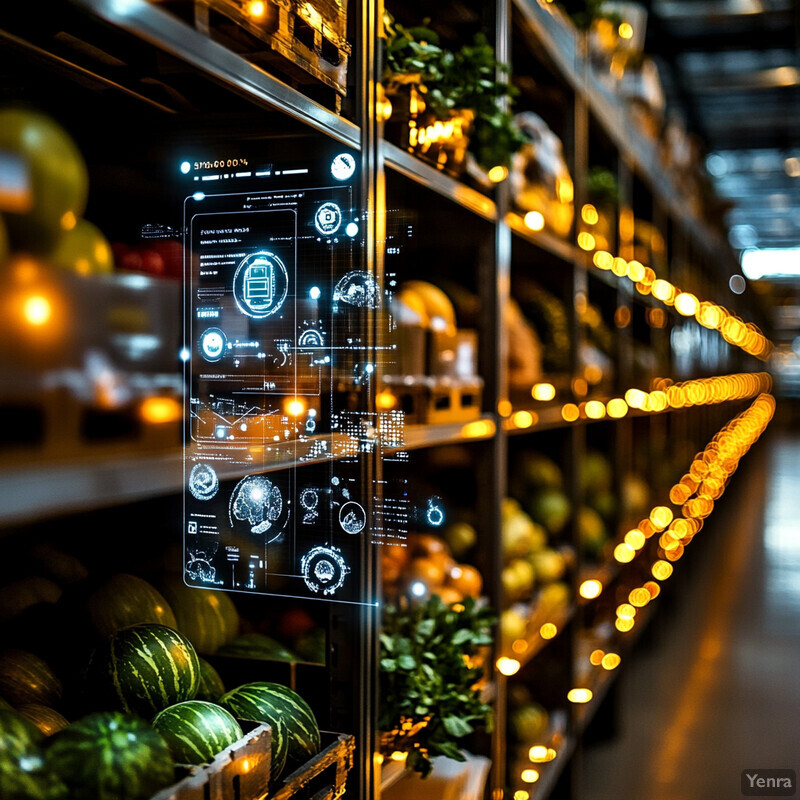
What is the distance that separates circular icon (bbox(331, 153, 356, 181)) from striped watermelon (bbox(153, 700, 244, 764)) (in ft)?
2.32

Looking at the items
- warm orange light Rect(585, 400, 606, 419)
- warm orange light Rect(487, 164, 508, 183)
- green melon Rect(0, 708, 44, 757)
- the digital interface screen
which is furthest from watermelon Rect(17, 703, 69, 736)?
warm orange light Rect(585, 400, 606, 419)

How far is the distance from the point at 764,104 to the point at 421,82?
24.5 ft

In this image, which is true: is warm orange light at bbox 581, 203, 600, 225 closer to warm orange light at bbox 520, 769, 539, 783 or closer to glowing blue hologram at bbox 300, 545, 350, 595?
warm orange light at bbox 520, 769, 539, 783

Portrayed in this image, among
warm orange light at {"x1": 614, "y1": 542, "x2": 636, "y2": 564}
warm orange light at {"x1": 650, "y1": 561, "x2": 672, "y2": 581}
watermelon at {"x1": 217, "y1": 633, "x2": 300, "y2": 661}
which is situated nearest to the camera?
watermelon at {"x1": 217, "y1": 633, "x2": 300, "y2": 661}

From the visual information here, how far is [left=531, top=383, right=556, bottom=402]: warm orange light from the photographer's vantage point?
9.01ft

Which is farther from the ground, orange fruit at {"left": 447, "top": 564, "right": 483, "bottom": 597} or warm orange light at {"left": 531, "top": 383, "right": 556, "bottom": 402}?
warm orange light at {"left": 531, "top": 383, "right": 556, "bottom": 402}

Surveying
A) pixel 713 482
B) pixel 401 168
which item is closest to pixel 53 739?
pixel 401 168

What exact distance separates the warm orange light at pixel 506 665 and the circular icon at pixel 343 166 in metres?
1.38

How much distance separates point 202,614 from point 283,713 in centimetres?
20

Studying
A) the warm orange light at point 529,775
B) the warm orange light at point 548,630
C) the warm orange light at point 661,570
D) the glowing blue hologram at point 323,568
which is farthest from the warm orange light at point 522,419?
the warm orange light at point 661,570

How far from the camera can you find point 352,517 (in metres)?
A: 1.21

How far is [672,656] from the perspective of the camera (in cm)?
488

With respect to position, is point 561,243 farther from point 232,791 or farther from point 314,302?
point 232,791

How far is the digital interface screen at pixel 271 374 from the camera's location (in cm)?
112
